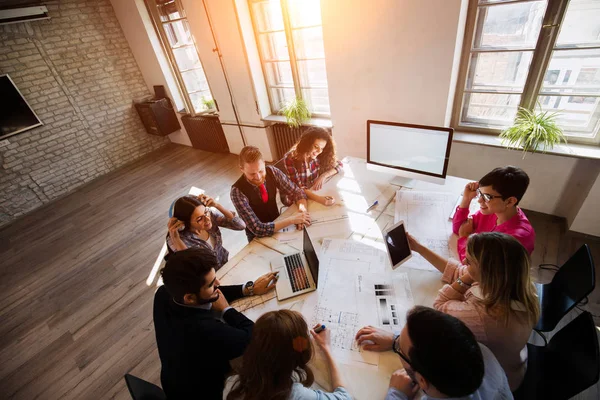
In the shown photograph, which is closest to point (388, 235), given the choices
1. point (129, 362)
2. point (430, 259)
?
point (430, 259)

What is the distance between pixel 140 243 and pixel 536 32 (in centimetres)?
449

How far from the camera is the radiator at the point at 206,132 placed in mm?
5098

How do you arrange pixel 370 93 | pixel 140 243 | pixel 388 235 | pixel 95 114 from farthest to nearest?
pixel 95 114 < pixel 140 243 < pixel 370 93 < pixel 388 235

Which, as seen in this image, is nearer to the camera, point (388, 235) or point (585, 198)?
point (388, 235)

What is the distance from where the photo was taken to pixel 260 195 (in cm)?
211

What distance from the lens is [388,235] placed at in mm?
1431

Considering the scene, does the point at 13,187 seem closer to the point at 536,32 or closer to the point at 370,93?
the point at 370,93

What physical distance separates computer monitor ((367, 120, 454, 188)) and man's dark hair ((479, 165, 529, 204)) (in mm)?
416

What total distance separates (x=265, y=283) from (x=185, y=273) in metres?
0.43

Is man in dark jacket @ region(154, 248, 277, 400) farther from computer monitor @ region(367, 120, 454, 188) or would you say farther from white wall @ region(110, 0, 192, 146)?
white wall @ region(110, 0, 192, 146)

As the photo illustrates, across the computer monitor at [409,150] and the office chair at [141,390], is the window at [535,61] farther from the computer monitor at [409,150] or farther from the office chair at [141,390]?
the office chair at [141,390]

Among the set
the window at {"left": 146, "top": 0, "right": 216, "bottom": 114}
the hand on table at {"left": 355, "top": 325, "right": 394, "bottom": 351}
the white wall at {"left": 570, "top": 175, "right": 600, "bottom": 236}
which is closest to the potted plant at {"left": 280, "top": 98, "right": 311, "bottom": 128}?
the window at {"left": 146, "top": 0, "right": 216, "bottom": 114}

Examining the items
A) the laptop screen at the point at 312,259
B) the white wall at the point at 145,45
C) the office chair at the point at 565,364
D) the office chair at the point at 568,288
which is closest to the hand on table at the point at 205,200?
the laptop screen at the point at 312,259

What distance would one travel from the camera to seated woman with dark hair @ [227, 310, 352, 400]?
936 millimetres
